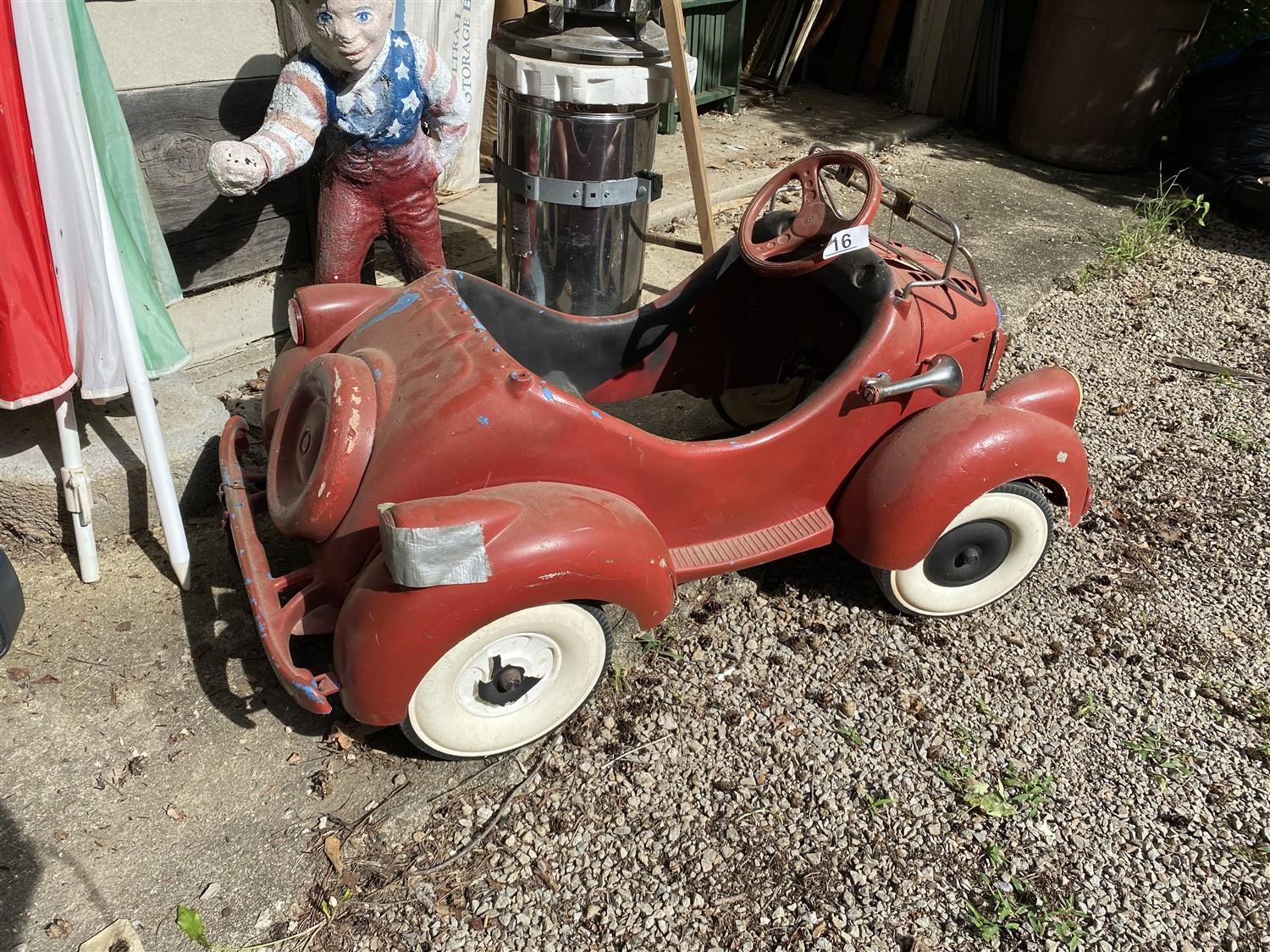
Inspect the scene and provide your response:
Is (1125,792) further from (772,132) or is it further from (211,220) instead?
(772,132)

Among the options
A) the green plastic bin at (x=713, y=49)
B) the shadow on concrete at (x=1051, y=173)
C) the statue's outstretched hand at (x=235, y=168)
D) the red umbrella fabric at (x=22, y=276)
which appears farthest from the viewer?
the green plastic bin at (x=713, y=49)

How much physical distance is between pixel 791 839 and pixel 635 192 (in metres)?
2.33

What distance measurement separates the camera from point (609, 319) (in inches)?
106

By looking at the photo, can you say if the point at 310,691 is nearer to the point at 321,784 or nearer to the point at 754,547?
the point at 321,784

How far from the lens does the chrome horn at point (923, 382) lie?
7.32 ft

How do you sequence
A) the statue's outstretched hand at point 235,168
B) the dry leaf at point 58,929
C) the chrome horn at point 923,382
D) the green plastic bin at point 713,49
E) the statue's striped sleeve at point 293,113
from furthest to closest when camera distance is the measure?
the green plastic bin at point 713,49 → the statue's striped sleeve at point 293,113 → the statue's outstretched hand at point 235,168 → the chrome horn at point 923,382 → the dry leaf at point 58,929

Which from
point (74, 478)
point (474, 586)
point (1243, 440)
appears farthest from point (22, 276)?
point (1243, 440)

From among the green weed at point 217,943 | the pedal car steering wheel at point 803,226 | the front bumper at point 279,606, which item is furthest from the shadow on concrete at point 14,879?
the pedal car steering wheel at point 803,226

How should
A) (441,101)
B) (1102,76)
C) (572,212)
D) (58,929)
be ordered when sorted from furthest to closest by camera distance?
(1102,76) < (572,212) < (441,101) < (58,929)

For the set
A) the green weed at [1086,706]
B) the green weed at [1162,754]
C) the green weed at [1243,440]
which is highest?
the green weed at [1243,440]

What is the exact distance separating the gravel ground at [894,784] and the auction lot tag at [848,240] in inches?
38.0

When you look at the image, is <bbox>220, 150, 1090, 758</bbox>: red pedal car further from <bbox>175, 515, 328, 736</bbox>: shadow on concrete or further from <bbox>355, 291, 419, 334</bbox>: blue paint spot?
<bbox>175, 515, 328, 736</bbox>: shadow on concrete

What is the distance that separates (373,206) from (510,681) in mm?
1767

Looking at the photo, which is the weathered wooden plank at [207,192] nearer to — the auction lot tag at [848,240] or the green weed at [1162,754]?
the auction lot tag at [848,240]
